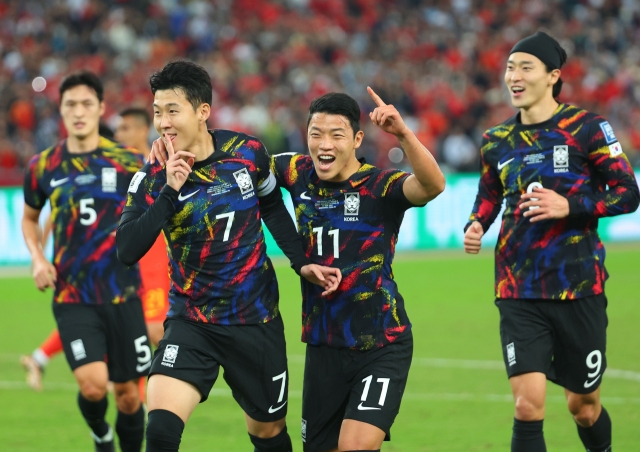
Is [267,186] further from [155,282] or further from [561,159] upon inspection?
[155,282]

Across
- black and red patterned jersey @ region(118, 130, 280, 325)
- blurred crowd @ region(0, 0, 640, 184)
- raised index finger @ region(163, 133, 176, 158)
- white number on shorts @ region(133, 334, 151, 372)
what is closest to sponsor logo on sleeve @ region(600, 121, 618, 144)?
black and red patterned jersey @ region(118, 130, 280, 325)

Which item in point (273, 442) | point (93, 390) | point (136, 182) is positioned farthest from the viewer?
point (93, 390)

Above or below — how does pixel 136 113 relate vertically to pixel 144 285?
above

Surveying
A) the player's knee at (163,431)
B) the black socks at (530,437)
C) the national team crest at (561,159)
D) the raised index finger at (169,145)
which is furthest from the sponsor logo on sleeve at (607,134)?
the player's knee at (163,431)

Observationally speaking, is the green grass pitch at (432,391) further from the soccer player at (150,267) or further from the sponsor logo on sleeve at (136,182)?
the sponsor logo on sleeve at (136,182)

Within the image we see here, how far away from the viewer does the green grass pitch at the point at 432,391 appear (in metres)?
A: 7.78

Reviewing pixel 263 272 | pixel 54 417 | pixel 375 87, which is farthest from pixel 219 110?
pixel 263 272

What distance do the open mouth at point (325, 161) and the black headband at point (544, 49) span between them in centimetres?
157

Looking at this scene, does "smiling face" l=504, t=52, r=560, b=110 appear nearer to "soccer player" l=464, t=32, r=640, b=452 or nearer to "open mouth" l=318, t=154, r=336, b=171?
"soccer player" l=464, t=32, r=640, b=452

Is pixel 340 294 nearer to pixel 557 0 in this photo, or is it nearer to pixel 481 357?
pixel 481 357

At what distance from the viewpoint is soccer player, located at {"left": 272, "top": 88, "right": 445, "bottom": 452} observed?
544 cm

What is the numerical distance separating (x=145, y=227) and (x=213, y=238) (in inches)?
17.6

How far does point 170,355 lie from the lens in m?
5.30

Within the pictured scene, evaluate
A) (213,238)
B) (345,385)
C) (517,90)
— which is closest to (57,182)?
(213,238)
